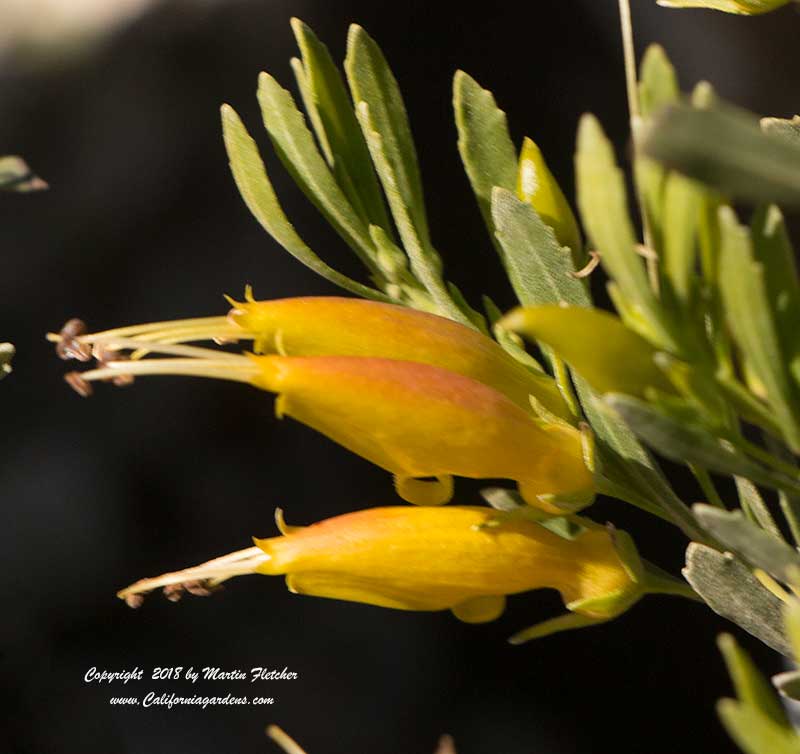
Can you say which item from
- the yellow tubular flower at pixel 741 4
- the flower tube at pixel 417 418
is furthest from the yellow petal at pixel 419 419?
the yellow tubular flower at pixel 741 4

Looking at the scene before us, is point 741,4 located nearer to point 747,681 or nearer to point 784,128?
point 784,128

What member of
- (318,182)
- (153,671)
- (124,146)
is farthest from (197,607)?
(318,182)

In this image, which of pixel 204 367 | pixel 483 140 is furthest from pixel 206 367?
pixel 483 140

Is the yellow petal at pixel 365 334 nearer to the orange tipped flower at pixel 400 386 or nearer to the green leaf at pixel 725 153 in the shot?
the orange tipped flower at pixel 400 386

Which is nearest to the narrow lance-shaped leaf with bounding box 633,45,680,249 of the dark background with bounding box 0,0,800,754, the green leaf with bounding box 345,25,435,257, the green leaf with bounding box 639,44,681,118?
the green leaf with bounding box 639,44,681,118

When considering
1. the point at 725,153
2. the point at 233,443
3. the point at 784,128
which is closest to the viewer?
the point at 725,153

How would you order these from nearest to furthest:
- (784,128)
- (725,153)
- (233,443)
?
(725,153) → (784,128) → (233,443)

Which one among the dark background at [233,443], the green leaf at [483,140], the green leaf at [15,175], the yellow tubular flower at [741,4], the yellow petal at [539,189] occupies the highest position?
the green leaf at [15,175]

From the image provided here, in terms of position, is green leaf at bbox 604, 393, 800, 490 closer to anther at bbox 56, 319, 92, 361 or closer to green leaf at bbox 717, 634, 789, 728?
green leaf at bbox 717, 634, 789, 728
